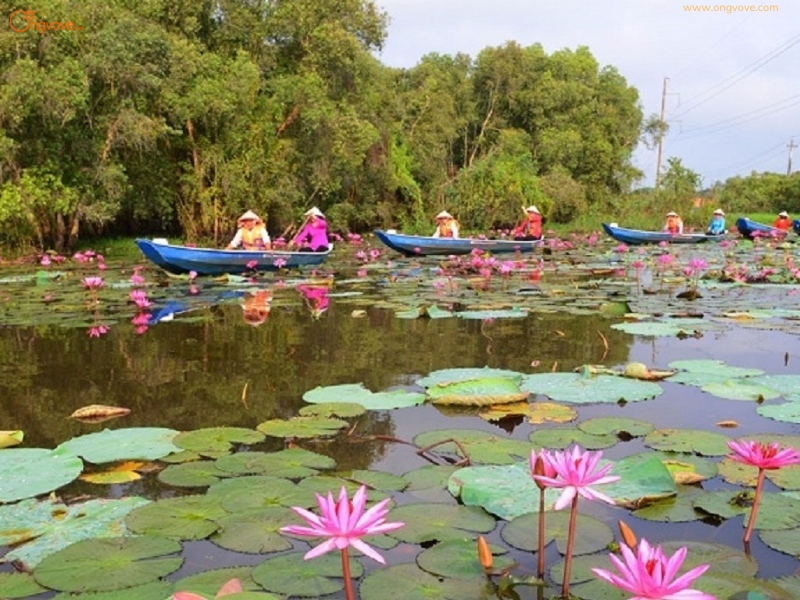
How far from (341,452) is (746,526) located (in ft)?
3.78

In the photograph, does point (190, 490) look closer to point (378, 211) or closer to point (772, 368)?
point (772, 368)

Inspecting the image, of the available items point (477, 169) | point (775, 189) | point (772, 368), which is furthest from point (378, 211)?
point (775, 189)

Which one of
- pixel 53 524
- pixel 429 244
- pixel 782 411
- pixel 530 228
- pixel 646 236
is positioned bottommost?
→ pixel 53 524

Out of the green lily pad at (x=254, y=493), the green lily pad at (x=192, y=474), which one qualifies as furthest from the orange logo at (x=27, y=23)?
the green lily pad at (x=254, y=493)

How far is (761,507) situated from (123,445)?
1811 millimetres

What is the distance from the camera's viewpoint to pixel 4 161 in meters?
11.1

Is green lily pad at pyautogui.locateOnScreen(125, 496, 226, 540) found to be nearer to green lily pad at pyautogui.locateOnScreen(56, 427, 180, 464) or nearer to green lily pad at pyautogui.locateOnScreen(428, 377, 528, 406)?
green lily pad at pyautogui.locateOnScreen(56, 427, 180, 464)

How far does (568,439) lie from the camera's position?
2254mm

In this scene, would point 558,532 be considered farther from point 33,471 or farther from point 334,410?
point 33,471

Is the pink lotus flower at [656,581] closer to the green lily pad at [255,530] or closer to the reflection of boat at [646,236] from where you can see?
the green lily pad at [255,530]

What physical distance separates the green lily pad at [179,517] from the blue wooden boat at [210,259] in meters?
6.05

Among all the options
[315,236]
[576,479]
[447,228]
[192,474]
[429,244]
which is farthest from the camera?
[447,228]

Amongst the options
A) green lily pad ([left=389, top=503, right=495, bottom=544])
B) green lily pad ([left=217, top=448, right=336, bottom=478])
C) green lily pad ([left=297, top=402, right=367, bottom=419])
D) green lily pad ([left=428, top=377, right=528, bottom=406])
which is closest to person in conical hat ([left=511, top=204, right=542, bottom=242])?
green lily pad ([left=428, top=377, right=528, bottom=406])

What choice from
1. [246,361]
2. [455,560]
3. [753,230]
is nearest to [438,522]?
[455,560]
